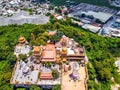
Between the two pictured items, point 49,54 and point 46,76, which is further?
point 49,54

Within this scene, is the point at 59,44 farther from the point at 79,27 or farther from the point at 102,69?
the point at 79,27

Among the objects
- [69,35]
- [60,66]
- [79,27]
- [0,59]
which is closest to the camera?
[60,66]

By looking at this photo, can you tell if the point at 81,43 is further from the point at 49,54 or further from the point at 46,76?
the point at 46,76

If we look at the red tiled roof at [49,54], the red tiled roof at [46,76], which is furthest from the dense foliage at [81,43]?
the red tiled roof at [46,76]

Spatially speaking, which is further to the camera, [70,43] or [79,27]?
[79,27]

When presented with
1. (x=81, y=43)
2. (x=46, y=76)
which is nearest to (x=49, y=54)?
(x=46, y=76)

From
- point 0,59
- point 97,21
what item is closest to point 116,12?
point 97,21

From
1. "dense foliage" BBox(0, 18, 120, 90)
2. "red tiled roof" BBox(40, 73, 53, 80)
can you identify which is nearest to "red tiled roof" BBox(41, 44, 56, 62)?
"dense foliage" BBox(0, 18, 120, 90)

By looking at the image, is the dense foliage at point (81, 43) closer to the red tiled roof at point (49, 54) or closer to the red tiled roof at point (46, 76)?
the red tiled roof at point (49, 54)
